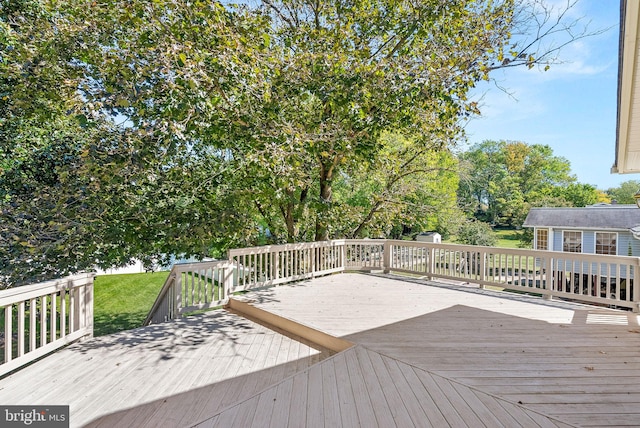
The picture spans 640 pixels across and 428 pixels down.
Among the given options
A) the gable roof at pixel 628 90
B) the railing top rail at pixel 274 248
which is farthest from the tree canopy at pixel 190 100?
the gable roof at pixel 628 90

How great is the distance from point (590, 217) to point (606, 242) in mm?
1025

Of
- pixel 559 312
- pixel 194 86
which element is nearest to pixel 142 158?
pixel 194 86

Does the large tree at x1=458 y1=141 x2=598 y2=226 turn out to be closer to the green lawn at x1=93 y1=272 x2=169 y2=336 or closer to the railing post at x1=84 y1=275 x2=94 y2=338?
the green lawn at x1=93 y1=272 x2=169 y2=336

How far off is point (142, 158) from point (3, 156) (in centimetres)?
339

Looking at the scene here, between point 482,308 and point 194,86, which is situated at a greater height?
point 194,86

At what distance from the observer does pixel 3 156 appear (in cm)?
498

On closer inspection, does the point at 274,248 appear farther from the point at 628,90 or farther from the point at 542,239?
the point at 542,239

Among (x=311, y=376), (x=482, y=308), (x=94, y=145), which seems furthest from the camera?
(x=482, y=308)

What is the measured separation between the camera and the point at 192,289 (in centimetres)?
434

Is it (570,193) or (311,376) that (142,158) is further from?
(570,193)

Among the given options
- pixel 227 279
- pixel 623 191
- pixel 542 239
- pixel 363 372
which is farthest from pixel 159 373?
pixel 623 191

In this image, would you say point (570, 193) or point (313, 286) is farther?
point (570, 193)

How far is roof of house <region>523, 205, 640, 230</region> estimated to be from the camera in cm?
1091

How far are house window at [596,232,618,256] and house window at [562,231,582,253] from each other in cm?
53
